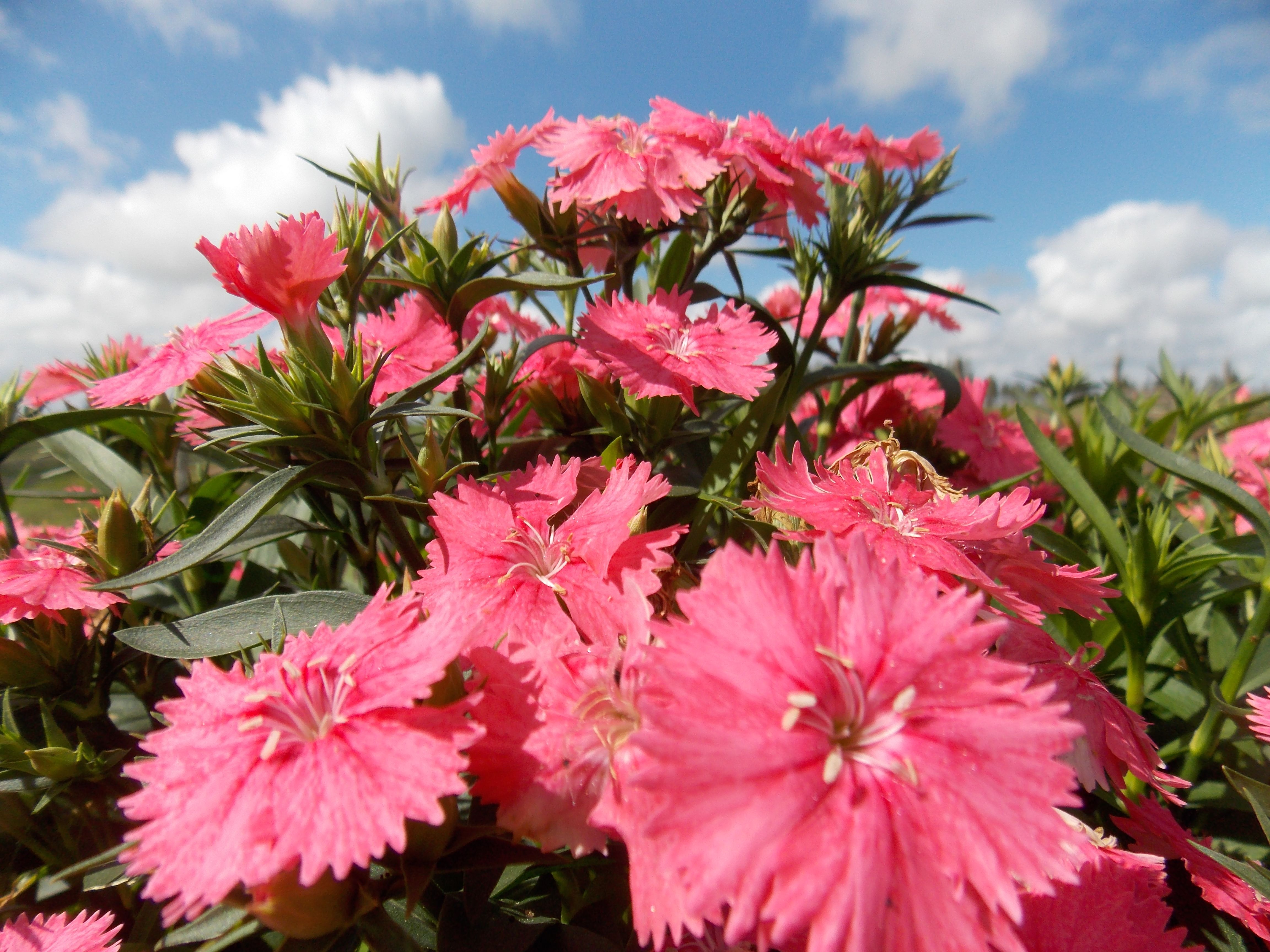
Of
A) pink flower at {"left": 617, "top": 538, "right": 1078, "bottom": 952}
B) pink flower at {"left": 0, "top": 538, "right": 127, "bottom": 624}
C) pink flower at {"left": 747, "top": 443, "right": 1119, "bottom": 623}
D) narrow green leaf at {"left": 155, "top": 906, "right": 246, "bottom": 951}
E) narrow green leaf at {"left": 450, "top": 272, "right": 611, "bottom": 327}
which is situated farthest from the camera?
narrow green leaf at {"left": 450, "top": 272, "right": 611, "bottom": 327}

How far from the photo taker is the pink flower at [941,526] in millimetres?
582

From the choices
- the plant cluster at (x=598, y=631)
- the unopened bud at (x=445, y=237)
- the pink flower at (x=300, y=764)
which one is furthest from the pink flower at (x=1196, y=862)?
the unopened bud at (x=445, y=237)

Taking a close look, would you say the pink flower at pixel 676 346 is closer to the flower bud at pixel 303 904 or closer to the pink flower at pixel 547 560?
the pink flower at pixel 547 560

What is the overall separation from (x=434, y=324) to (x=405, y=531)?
36 cm

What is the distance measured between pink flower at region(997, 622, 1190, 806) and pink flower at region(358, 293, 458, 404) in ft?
2.44

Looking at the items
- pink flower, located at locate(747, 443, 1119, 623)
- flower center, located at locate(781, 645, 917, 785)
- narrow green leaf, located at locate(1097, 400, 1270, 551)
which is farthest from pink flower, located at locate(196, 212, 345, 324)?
narrow green leaf, located at locate(1097, 400, 1270, 551)

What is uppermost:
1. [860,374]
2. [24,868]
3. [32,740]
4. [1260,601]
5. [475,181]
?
[475,181]

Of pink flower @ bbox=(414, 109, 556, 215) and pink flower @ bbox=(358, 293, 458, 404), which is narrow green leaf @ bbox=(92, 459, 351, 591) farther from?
pink flower @ bbox=(414, 109, 556, 215)

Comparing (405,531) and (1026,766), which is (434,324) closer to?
(405,531)

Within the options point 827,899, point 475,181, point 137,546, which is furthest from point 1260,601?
point 137,546

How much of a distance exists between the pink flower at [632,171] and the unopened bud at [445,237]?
16cm

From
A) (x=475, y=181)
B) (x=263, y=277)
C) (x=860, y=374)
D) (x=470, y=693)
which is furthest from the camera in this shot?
(x=860, y=374)

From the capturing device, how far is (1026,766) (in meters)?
0.40

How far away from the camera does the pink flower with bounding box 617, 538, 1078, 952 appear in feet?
1.21
